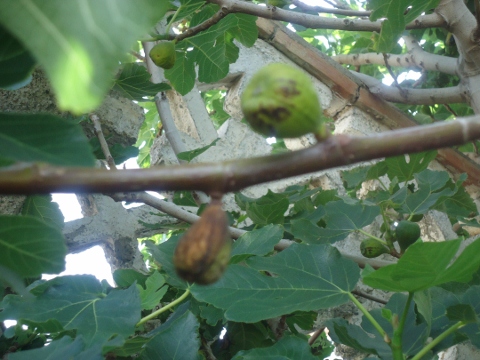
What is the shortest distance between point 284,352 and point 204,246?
659 mm

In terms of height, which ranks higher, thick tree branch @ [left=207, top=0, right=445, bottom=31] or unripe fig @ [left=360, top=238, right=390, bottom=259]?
thick tree branch @ [left=207, top=0, right=445, bottom=31]

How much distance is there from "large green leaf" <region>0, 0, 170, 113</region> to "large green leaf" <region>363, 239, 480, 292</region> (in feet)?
1.95

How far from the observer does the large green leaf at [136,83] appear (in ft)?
5.56

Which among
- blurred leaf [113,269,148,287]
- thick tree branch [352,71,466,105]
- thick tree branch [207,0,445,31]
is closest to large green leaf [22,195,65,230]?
blurred leaf [113,269,148,287]

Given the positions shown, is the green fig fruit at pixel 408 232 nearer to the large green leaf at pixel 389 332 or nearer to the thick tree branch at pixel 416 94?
the large green leaf at pixel 389 332

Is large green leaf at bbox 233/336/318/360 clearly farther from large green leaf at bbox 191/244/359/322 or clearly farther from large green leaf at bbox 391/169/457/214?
large green leaf at bbox 391/169/457/214

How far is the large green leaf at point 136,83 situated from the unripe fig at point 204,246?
137 centimetres

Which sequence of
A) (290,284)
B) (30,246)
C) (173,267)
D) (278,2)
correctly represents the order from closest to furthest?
(30,246) < (290,284) < (173,267) < (278,2)

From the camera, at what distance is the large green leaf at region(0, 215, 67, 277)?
555 mm

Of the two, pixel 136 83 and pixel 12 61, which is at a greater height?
pixel 12 61

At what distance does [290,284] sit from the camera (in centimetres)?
105

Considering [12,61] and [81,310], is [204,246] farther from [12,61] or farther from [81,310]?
[81,310]

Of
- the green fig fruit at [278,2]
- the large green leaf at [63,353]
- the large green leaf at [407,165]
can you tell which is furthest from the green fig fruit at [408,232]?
the green fig fruit at [278,2]

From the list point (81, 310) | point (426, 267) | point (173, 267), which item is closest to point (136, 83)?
point (173, 267)
